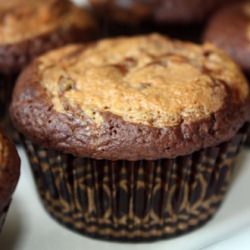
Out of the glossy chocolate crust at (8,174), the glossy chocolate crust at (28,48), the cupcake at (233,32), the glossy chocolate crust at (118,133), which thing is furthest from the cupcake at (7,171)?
the cupcake at (233,32)

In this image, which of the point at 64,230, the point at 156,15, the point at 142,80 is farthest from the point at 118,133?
the point at 156,15

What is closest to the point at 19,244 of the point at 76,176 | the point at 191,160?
the point at 76,176

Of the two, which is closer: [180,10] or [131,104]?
[131,104]

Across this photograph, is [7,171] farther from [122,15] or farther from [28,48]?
[122,15]

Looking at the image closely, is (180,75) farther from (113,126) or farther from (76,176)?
(76,176)

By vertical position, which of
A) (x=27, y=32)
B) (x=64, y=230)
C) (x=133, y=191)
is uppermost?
(x=27, y=32)

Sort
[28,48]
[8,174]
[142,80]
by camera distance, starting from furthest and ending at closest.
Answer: [28,48] → [142,80] → [8,174]
